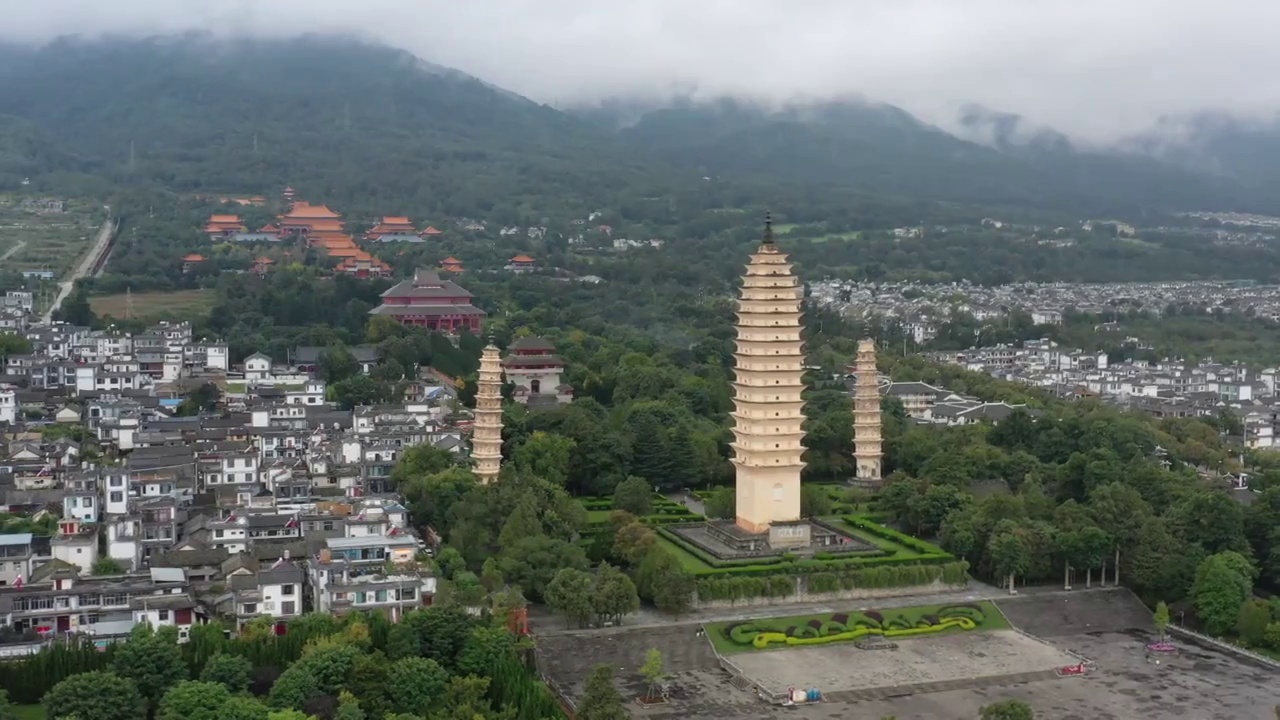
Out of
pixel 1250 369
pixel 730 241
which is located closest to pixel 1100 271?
pixel 730 241

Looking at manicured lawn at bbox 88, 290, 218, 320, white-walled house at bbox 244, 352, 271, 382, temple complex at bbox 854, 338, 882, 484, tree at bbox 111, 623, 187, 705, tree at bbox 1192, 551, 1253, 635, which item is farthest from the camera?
manicured lawn at bbox 88, 290, 218, 320

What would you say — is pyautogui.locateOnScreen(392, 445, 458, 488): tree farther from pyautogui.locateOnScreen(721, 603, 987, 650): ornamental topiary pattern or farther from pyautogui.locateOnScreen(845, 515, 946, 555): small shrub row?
pyautogui.locateOnScreen(721, 603, 987, 650): ornamental topiary pattern

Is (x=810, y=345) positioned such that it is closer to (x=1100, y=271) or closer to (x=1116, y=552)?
(x=1116, y=552)

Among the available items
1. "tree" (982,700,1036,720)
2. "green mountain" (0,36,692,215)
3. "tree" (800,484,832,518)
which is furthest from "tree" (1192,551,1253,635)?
"green mountain" (0,36,692,215)

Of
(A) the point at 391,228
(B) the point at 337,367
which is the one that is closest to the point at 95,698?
(B) the point at 337,367

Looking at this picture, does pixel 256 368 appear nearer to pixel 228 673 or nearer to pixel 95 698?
pixel 228 673
